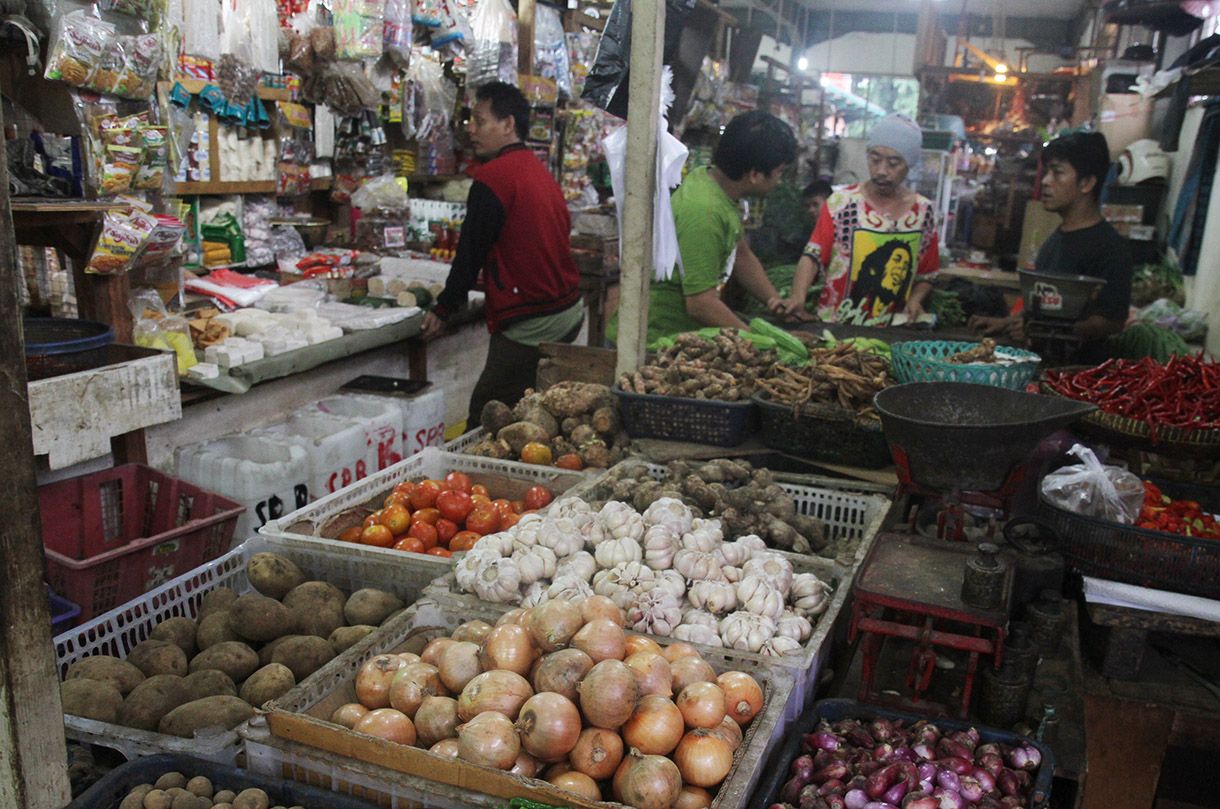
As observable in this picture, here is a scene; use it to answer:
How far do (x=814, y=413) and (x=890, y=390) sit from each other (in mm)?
795

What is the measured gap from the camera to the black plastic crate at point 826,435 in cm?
323

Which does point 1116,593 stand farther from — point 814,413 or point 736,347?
point 736,347

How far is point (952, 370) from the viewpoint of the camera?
9.94ft

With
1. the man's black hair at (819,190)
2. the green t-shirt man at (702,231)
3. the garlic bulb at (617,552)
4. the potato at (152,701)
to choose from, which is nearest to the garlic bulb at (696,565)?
the garlic bulb at (617,552)

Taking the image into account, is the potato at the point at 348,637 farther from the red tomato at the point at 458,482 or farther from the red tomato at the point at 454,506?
the red tomato at the point at 458,482

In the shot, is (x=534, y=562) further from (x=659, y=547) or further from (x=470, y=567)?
(x=659, y=547)

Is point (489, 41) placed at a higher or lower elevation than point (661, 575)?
higher

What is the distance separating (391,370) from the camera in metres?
5.89

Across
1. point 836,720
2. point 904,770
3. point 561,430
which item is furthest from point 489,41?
point 904,770

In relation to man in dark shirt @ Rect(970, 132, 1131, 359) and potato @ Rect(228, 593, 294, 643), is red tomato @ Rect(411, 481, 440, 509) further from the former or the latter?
man in dark shirt @ Rect(970, 132, 1131, 359)

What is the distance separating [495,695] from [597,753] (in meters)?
0.23

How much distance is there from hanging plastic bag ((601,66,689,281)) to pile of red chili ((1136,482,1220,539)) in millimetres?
1994

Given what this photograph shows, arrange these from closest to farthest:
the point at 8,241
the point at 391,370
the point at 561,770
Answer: the point at 8,241
the point at 561,770
the point at 391,370

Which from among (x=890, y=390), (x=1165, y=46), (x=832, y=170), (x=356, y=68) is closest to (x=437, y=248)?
(x=356, y=68)
